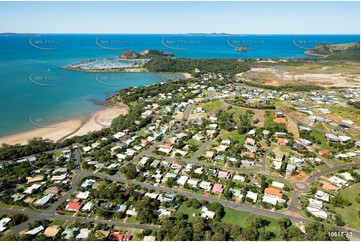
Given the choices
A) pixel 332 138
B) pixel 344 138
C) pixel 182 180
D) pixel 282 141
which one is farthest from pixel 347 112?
pixel 182 180

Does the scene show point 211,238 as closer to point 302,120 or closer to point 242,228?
point 242,228

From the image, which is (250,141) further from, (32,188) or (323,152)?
(32,188)

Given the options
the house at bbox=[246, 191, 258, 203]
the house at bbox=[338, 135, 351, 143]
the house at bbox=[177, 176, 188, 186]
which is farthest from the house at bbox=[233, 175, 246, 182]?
the house at bbox=[338, 135, 351, 143]

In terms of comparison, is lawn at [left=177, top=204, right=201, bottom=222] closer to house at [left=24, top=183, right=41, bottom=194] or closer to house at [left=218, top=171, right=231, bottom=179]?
house at [left=218, top=171, right=231, bottom=179]

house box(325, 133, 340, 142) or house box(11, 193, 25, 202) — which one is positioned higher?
house box(325, 133, 340, 142)

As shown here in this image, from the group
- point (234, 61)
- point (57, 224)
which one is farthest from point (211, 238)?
point (234, 61)

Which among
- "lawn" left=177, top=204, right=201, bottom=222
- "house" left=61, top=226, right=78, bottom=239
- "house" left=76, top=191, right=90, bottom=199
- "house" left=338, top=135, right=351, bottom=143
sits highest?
"house" left=338, top=135, right=351, bottom=143

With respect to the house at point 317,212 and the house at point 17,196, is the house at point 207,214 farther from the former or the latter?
the house at point 17,196
